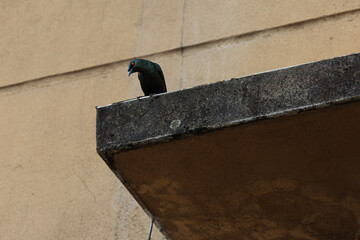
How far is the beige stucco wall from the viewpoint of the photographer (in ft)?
12.6

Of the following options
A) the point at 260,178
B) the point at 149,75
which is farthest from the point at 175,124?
the point at 149,75

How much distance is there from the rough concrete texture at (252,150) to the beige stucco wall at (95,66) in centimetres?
87

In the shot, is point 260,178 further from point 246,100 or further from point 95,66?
point 95,66

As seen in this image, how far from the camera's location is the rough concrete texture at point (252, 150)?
8.33 feet

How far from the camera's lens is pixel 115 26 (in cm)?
459

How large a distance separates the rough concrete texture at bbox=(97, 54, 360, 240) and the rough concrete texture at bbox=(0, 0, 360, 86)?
5.19 ft

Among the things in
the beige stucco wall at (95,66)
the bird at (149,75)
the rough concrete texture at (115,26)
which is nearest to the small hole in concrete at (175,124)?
the bird at (149,75)

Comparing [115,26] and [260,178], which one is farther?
[115,26]

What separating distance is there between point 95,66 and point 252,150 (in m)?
2.01

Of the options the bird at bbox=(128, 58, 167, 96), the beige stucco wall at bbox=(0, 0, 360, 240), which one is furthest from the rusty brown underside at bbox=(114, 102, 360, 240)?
the bird at bbox=(128, 58, 167, 96)

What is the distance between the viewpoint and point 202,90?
269 centimetres

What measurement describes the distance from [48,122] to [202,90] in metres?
1.83

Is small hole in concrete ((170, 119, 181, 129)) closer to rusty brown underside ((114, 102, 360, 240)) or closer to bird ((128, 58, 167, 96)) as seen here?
rusty brown underside ((114, 102, 360, 240))

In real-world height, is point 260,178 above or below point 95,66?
below
